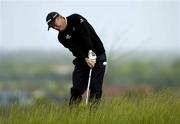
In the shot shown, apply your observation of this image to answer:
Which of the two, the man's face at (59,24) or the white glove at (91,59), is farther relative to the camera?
the white glove at (91,59)

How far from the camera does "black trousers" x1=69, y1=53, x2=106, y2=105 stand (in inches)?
406

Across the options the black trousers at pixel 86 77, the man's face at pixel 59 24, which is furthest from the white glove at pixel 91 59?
the man's face at pixel 59 24

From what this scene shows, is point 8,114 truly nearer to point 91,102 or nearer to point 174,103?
Result: point 91,102

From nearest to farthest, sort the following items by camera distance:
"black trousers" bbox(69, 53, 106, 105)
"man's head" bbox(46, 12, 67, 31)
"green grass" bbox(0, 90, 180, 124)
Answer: "green grass" bbox(0, 90, 180, 124) → "man's head" bbox(46, 12, 67, 31) → "black trousers" bbox(69, 53, 106, 105)

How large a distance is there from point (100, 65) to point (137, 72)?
105m

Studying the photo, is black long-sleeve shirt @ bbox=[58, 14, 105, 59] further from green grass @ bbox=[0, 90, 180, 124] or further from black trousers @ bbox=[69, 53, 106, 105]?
A: green grass @ bbox=[0, 90, 180, 124]

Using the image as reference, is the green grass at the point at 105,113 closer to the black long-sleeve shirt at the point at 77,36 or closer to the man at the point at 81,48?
the man at the point at 81,48

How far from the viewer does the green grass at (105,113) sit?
9055 mm

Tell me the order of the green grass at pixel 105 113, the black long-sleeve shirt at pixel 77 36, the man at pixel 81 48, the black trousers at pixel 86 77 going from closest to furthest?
the green grass at pixel 105 113, the man at pixel 81 48, the black long-sleeve shirt at pixel 77 36, the black trousers at pixel 86 77

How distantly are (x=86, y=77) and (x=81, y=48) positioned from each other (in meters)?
0.47

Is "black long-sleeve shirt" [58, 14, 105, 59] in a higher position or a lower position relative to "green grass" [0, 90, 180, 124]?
higher

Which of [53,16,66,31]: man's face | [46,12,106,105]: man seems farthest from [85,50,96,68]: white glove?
[53,16,66,31]: man's face

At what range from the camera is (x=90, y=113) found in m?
9.29

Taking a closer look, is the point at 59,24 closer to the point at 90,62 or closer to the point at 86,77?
the point at 90,62
